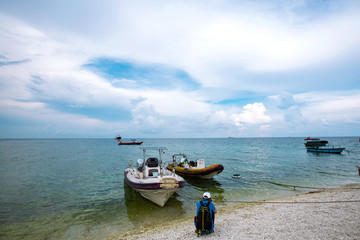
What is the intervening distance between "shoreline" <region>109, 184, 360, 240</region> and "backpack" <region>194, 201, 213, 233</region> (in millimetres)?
463

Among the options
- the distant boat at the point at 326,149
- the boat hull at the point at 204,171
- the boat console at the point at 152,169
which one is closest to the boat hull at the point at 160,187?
the boat console at the point at 152,169

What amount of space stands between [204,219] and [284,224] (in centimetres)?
380

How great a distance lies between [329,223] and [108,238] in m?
9.99

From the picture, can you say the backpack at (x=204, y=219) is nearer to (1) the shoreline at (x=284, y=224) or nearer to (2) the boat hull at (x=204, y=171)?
(1) the shoreline at (x=284, y=224)

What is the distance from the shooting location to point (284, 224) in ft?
26.6

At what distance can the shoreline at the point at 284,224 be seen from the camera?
7.16 meters

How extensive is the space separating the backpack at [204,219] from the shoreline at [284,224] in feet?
1.52

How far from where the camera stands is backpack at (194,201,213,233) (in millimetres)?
7078

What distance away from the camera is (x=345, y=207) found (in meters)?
9.86

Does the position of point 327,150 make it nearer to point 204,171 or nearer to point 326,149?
point 326,149

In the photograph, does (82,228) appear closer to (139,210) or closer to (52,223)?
(52,223)

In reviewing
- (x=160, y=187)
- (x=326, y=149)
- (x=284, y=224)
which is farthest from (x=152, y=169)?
(x=326, y=149)

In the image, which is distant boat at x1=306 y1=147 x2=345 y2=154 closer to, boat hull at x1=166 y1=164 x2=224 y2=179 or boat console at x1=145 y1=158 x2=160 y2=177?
boat hull at x1=166 y1=164 x2=224 y2=179

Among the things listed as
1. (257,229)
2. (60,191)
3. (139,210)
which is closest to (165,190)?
(139,210)
